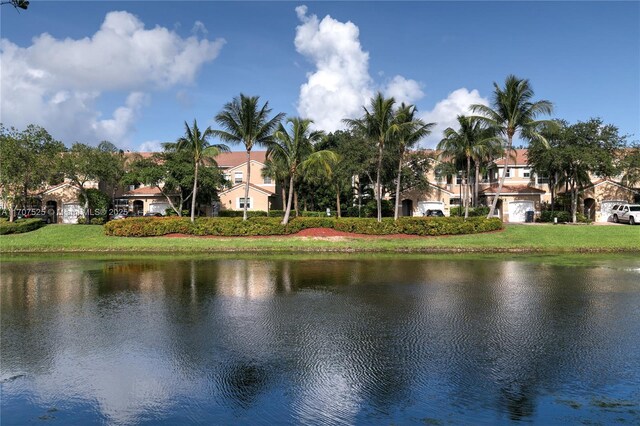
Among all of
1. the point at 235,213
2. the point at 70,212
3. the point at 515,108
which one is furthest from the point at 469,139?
the point at 70,212

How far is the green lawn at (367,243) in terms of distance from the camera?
99.5ft

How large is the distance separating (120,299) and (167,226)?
69.1 ft

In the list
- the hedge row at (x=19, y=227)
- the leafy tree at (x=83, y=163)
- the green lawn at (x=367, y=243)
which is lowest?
the green lawn at (x=367, y=243)

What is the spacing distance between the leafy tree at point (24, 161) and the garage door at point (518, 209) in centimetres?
4651

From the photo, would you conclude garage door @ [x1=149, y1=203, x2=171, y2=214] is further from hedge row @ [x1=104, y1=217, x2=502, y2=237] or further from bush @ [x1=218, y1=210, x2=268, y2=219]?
hedge row @ [x1=104, y1=217, x2=502, y2=237]

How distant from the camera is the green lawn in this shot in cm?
3033

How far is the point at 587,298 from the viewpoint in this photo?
1445cm

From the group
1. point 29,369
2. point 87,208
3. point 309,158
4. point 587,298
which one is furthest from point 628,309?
point 87,208

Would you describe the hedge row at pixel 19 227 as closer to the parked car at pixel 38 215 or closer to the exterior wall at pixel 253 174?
the parked car at pixel 38 215

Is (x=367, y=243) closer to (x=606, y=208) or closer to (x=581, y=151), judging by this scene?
(x=581, y=151)

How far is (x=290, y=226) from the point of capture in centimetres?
3531

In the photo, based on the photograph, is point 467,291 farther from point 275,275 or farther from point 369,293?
point 275,275

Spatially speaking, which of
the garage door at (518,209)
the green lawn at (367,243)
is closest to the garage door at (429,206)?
the garage door at (518,209)

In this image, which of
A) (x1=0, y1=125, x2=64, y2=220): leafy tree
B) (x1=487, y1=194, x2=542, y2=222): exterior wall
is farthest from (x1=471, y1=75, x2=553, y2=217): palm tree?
(x1=0, y1=125, x2=64, y2=220): leafy tree
